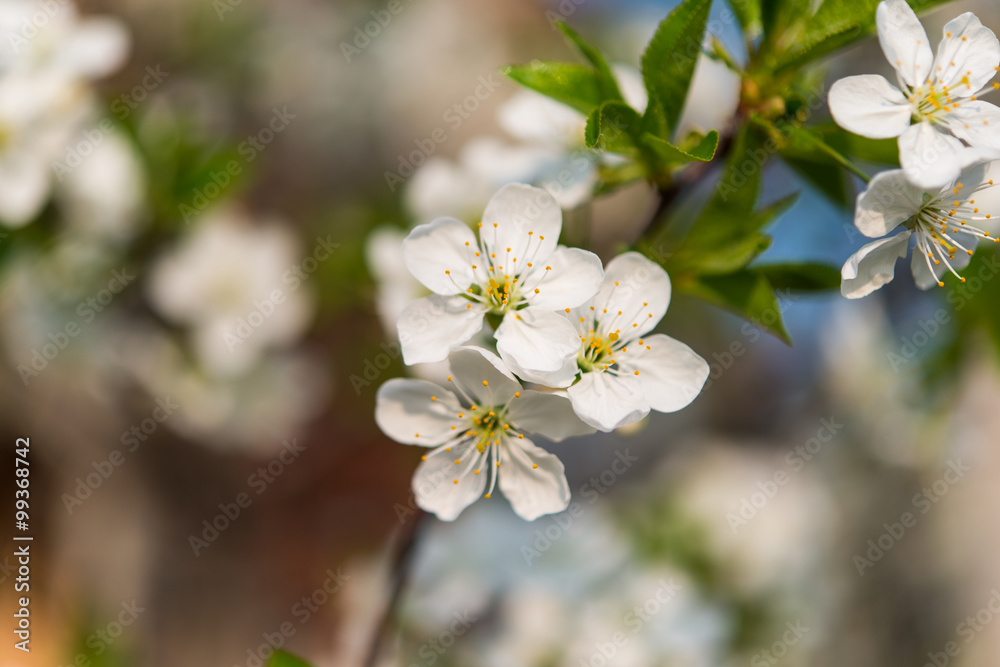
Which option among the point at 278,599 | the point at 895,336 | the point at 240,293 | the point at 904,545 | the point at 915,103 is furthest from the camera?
the point at 278,599

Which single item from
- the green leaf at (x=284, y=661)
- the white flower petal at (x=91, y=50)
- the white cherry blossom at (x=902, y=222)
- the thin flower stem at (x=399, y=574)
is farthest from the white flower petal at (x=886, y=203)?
the white flower petal at (x=91, y=50)

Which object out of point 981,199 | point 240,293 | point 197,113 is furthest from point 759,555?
point 197,113

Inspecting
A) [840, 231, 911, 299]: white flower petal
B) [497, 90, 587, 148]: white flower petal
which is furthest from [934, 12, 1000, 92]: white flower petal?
[497, 90, 587, 148]: white flower petal

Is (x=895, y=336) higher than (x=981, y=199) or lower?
lower

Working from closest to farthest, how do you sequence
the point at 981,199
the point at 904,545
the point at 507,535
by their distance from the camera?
the point at 981,199, the point at 507,535, the point at 904,545

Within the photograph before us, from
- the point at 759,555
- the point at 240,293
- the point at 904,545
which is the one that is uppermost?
the point at 240,293

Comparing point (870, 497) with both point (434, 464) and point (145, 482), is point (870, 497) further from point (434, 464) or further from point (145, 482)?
point (145, 482)

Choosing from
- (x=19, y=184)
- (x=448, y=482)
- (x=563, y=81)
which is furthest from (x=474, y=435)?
(x=19, y=184)

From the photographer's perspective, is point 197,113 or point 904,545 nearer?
point 197,113

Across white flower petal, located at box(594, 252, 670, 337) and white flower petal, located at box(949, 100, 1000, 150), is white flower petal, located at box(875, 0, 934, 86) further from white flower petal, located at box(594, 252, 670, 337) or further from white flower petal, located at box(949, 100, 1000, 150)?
white flower petal, located at box(594, 252, 670, 337)
